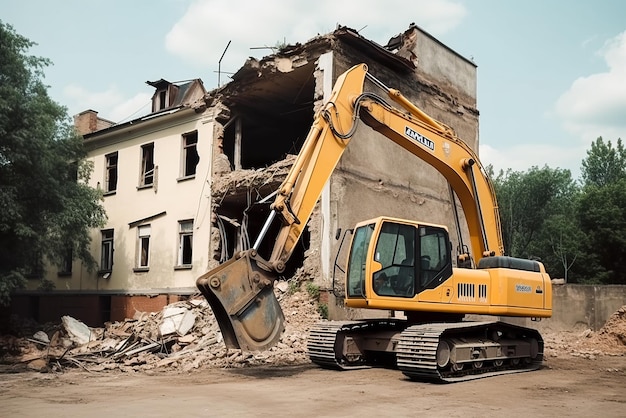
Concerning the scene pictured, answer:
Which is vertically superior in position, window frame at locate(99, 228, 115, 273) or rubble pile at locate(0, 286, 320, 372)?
window frame at locate(99, 228, 115, 273)

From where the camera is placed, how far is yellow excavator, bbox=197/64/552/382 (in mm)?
9469

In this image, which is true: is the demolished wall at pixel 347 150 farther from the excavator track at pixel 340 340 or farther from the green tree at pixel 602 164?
the green tree at pixel 602 164

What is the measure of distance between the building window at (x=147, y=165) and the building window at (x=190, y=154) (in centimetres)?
A: 182

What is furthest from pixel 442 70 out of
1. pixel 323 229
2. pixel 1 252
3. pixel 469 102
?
pixel 1 252

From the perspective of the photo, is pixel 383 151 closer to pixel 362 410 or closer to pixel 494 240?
pixel 494 240

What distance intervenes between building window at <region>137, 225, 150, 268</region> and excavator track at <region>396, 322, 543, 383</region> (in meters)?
15.0

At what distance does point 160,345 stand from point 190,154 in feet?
32.9

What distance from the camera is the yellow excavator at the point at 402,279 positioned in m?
9.47

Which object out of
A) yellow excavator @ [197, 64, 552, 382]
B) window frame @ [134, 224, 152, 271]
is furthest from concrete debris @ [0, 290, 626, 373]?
window frame @ [134, 224, 152, 271]

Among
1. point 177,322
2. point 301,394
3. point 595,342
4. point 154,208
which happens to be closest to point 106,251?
point 154,208

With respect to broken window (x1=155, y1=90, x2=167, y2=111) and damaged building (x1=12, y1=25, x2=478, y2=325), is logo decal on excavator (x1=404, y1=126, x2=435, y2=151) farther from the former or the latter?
broken window (x1=155, y1=90, x2=167, y2=111)

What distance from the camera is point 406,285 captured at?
35.5 feet

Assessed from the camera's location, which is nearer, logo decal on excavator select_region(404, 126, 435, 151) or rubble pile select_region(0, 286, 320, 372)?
logo decal on excavator select_region(404, 126, 435, 151)

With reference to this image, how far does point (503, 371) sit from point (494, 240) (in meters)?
2.55
